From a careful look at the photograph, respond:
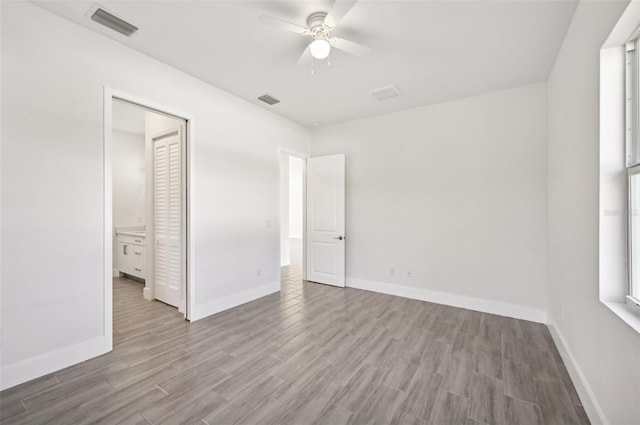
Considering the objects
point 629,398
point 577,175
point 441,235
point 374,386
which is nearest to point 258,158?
point 441,235

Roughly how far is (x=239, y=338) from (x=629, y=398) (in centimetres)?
286

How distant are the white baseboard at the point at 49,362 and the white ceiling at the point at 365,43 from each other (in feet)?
9.25

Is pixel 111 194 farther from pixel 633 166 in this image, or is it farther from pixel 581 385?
pixel 581 385

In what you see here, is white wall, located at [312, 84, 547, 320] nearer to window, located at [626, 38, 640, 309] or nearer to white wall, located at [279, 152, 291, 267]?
window, located at [626, 38, 640, 309]

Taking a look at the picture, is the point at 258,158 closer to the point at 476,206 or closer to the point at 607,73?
the point at 476,206

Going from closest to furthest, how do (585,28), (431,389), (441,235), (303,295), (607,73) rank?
(607,73) → (585,28) → (431,389) → (441,235) → (303,295)

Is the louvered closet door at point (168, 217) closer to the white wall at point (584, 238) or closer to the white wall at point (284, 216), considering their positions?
the white wall at point (284, 216)

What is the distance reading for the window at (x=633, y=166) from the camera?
1.45 meters

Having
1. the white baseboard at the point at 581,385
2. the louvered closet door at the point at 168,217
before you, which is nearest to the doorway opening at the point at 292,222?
the louvered closet door at the point at 168,217

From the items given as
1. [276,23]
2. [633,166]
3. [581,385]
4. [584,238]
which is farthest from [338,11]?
[581,385]

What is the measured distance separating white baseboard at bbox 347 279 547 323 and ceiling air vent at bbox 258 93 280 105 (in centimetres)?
324

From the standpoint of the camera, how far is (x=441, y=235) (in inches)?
155

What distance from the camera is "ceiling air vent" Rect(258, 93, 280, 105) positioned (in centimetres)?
377

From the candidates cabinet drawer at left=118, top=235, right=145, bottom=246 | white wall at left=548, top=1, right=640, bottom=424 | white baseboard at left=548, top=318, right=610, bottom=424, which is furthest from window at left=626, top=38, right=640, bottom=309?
cabinet drawer at left=118, top=235, right=145, bottom=246
